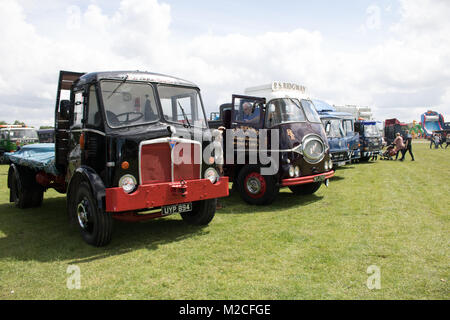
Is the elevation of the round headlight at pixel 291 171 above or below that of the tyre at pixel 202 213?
above

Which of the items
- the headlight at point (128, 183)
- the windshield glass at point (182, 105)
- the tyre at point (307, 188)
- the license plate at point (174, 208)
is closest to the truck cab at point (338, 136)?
the tyre at point (307, 188)

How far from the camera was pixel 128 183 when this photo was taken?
5125mm

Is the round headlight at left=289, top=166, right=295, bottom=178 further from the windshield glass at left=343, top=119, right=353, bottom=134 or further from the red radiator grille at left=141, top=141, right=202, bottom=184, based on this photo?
the windshield glass at left=343, top=119, right=353, bottom=134

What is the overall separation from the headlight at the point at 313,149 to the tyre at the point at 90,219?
16.2ft

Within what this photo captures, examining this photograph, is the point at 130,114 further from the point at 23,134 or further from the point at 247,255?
the point at 23,134

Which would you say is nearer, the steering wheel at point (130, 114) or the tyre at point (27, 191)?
the steering wheel at point (130, 114)

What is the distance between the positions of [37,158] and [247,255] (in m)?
5.30

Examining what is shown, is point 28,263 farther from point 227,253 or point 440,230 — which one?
point 440,230

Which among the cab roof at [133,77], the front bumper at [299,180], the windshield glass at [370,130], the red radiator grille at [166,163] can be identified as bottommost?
the front bumper at [299,180]

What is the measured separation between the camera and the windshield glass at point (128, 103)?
17.5ft

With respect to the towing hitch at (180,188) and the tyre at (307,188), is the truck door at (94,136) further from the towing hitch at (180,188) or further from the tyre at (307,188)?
the tyre at (307,188)

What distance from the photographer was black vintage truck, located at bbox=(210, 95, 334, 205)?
819 centimetres

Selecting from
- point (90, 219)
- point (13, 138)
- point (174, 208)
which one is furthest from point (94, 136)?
point (13, 138)

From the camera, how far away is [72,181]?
5.65 m
